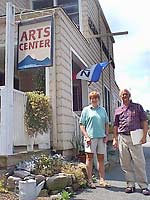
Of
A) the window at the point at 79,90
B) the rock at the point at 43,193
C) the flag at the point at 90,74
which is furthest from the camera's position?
the window at the point at 79,90

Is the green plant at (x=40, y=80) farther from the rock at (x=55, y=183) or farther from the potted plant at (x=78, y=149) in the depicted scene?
the rock at (x=55, y=183)

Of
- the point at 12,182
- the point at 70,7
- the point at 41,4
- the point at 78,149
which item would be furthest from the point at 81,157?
the point at 41,4

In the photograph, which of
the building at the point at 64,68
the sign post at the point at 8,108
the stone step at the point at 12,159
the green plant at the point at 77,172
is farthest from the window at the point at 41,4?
the green plant at the point at 77,172

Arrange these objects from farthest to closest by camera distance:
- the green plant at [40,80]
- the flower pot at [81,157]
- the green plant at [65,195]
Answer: the green plant at [40,80] → the flower pot at [81,157] → the green plant at [65,195]

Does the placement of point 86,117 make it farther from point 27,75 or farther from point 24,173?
point 27,75

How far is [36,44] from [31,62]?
1.33ft

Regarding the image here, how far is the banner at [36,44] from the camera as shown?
677 centimetres

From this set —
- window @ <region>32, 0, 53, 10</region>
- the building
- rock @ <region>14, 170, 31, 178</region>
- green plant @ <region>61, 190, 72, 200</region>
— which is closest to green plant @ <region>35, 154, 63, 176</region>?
rock @ <region>14, 170, 31, 178</region>

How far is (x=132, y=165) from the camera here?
18.4 feet

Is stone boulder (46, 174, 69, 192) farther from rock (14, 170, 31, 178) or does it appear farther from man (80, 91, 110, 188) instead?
man (80, 91, 110, 188)

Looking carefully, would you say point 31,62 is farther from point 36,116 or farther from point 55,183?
point 55,183

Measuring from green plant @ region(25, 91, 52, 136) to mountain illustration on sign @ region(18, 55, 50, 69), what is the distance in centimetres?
61

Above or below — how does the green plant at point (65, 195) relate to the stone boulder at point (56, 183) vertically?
below

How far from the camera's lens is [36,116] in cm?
654
